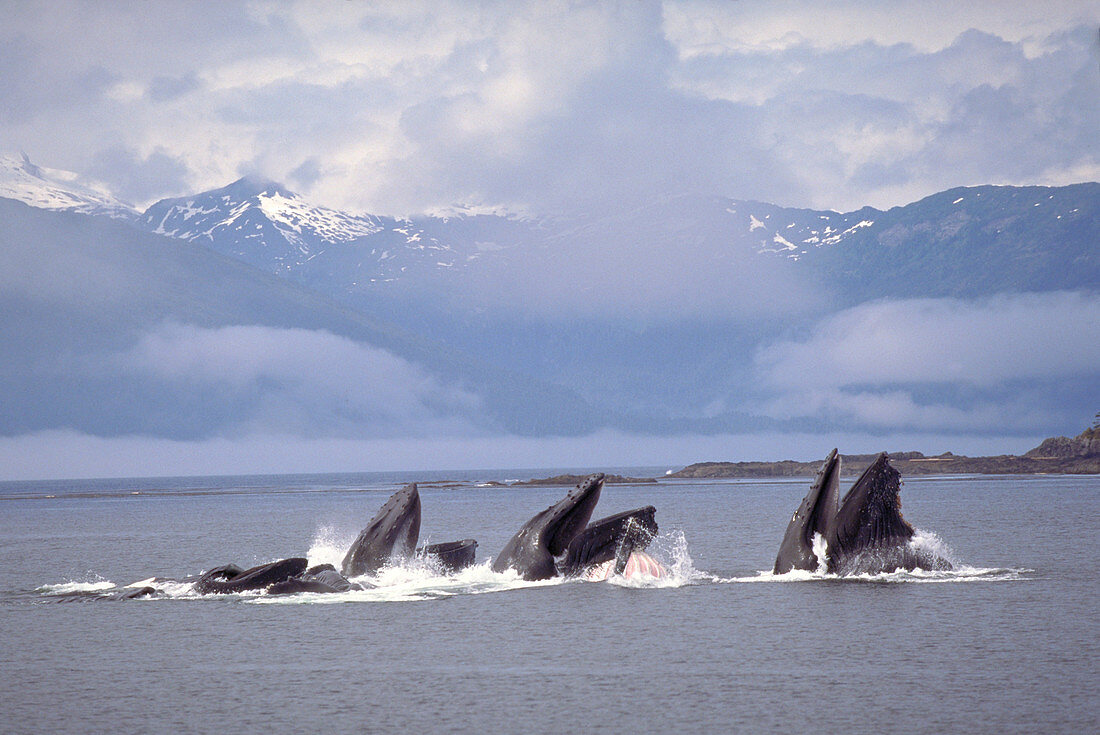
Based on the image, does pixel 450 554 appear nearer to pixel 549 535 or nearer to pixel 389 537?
pixel 389 537

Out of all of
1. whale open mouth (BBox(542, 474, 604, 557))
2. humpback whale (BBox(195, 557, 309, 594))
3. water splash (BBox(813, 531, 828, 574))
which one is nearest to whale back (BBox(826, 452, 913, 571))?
water splash (BBox(813, 531, 828, 574))

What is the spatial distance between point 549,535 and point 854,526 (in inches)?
286

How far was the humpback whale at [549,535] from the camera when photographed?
2859cm

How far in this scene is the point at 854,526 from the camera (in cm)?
2664

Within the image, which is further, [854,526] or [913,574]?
[913,574]

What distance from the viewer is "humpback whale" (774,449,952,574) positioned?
25.8m

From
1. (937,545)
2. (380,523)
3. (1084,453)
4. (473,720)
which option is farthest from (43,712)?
(1084,453)

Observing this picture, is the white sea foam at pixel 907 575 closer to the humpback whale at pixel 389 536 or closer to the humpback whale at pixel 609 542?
the humpback whale at pixel 609 542

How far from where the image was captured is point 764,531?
57188 millimetres

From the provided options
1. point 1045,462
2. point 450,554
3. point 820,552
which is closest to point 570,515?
point 450,554

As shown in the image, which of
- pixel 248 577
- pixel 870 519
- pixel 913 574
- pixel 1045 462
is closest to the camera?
pixel 870 519

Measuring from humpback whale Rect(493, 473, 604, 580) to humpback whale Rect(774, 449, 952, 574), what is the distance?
15.8ft

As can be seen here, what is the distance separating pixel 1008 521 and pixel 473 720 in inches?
1970

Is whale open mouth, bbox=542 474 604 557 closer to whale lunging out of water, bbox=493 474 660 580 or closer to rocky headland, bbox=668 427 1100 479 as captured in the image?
whale lunging out of water, bbox=493 474 660 580
